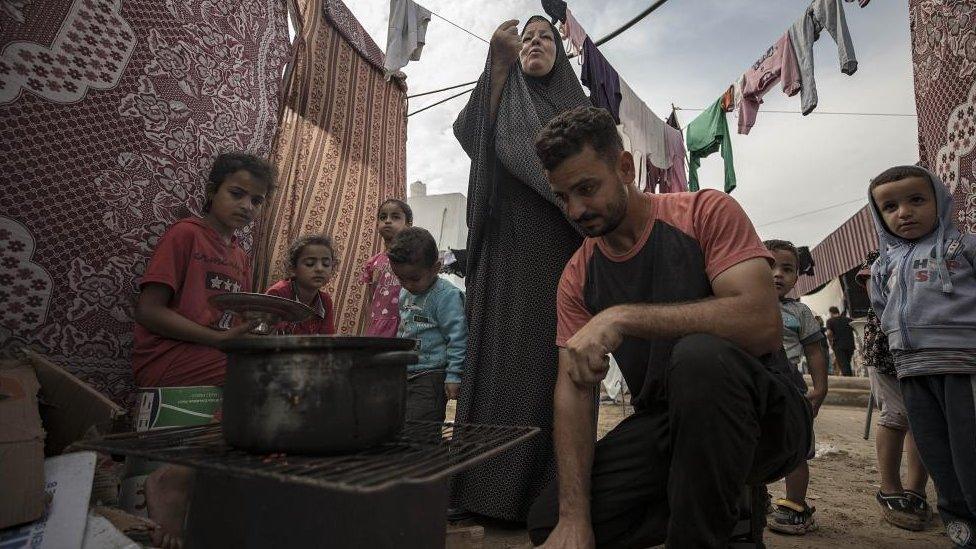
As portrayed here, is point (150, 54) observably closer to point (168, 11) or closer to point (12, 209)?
point (168, 11)

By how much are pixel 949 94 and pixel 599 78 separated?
2829mm

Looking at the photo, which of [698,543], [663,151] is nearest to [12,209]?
[698,543]

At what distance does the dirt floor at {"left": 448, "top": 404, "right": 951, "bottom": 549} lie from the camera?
7.07 ft

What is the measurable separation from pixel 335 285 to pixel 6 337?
239 cm

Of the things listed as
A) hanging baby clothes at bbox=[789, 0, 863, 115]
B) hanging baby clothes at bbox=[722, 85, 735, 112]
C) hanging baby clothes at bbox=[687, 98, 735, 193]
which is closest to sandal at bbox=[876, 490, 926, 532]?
hanging baby clothes at bbox=[789, 0, 863, 115]

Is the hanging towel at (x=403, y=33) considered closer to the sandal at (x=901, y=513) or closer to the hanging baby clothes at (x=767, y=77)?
the hanging baby clothes at (x=767, y=77)

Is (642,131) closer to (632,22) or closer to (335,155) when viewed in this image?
(632,22)

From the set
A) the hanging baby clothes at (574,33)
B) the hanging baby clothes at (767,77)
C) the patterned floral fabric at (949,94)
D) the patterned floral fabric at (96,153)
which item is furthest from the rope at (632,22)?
the patterned floral fabric at (96,153)

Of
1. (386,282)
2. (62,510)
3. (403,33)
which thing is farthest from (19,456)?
(403,33)

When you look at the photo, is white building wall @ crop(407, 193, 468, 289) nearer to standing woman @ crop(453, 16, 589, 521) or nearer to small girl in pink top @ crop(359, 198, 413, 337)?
small girl in pink top @ crop(359, 198, 413, 337)

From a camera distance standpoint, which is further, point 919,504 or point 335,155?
point 335,155

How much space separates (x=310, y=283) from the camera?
9.25 ft

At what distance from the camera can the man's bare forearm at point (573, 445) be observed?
55.5 inches

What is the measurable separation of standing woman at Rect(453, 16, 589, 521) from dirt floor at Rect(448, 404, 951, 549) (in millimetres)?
329
